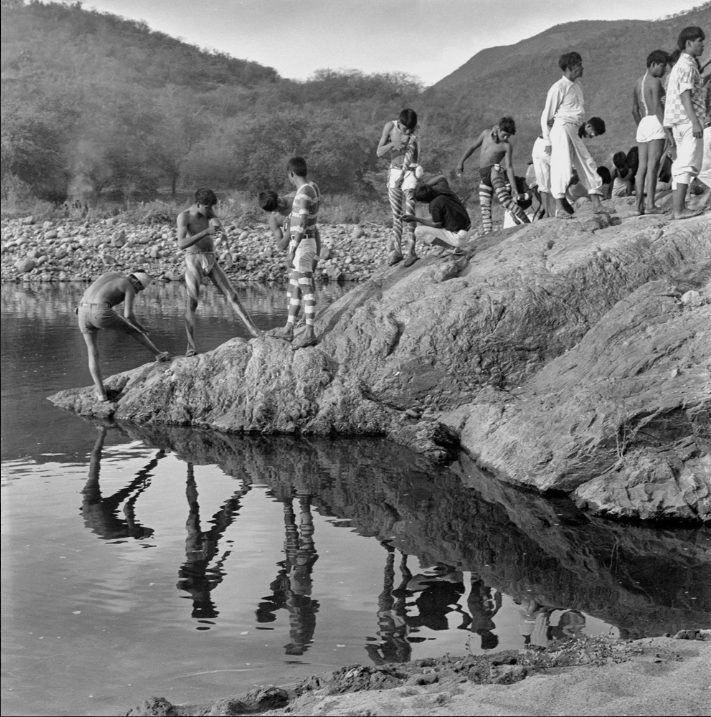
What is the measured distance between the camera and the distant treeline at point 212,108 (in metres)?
38.6

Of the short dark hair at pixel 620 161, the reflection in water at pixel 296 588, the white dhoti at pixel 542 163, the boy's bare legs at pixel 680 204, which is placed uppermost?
the short dark hair at pixel 620 161

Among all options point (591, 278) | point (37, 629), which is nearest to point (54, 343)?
point (591, 278)

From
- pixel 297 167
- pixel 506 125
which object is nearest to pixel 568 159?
pixel 506 125

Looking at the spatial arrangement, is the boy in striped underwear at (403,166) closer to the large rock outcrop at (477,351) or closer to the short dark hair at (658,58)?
the large rock outcrop at (477,351)

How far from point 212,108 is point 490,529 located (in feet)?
177

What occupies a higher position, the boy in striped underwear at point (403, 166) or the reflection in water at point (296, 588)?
the boy in striped underwear at point (403, 166)

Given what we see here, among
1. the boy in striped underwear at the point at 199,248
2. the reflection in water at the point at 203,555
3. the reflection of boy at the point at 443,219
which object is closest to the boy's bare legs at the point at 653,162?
the reflection of boy at the point at 443,219

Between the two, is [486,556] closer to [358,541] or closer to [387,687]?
[358,541]

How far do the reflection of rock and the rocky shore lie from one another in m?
16.5

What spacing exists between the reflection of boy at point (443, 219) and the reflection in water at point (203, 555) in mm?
4092

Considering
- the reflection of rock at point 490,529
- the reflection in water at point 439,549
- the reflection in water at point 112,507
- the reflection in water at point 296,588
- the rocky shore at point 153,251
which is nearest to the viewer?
the reflection in water at point 296,588

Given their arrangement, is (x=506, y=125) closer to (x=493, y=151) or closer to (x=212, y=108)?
(x=493, y=151)

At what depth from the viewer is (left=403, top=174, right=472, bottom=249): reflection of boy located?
33.6ft

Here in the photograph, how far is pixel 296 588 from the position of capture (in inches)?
207
